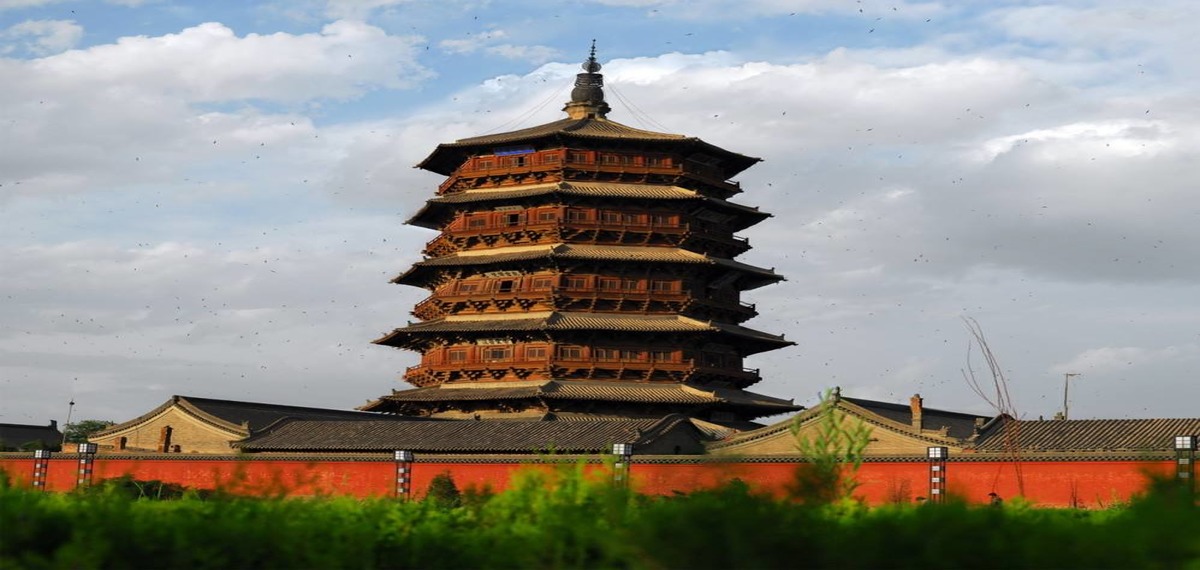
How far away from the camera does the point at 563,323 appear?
54250 mm

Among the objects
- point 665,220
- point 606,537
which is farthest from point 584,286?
point 606,537

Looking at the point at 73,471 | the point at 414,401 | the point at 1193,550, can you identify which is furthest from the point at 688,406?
the point at 1193,550

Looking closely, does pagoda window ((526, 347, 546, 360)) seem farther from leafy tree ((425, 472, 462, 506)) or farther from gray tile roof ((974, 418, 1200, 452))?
gray tile roof ((974, 418, 1200, 452))

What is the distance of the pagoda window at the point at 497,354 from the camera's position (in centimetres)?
5547

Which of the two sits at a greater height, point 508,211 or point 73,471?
point 508,211

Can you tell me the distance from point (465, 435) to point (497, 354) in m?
8.61

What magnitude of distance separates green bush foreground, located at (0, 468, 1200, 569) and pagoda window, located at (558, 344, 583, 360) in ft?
128

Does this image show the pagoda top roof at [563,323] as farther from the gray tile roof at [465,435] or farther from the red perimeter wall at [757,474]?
the red perimeter wall at [757,474]

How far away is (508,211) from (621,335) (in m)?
7.74

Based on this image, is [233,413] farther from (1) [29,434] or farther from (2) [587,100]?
(1) [29,434]

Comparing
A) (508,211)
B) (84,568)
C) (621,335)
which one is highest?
(508,211)

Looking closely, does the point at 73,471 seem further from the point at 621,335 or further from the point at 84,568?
the point at 84,568

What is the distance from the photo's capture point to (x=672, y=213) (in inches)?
2283

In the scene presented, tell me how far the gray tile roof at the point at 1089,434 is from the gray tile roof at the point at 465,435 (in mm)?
11083
